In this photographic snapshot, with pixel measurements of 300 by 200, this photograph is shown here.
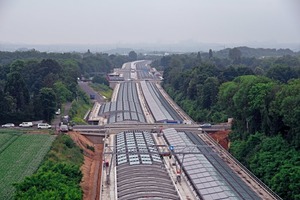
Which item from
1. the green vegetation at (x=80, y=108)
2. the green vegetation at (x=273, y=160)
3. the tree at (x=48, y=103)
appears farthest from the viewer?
the green vegetation at (x=80, y=108)

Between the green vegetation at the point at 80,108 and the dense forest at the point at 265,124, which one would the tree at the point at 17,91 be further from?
the dense forest at the point at 265,124

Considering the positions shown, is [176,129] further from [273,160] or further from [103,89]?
[103,89]

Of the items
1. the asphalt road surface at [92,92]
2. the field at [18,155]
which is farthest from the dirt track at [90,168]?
the asphalt road surface at [92,92]

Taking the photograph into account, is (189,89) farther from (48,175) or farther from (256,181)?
(48,175)

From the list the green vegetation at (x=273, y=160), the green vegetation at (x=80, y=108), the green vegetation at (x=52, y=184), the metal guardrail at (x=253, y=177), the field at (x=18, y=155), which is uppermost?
the green vegetation at (x=52, y=184)

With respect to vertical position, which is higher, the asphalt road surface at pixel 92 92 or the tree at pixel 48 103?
the tree at pixel 48 103

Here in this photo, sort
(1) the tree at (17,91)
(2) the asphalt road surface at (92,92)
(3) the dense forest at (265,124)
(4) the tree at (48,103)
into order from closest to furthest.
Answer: (3) the dense forest at (265,124), (4) the tree at (48,103), (1) the tree at (17,91), (2) the asphalt road surface at (92,92)

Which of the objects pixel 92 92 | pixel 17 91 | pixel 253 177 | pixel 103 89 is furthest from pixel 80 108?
pixel 253 177
